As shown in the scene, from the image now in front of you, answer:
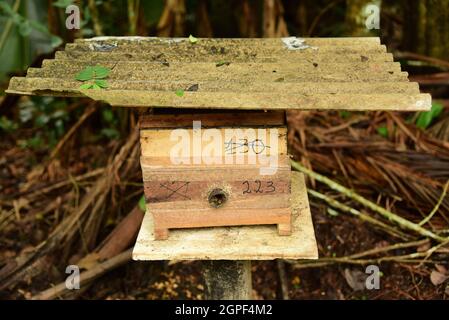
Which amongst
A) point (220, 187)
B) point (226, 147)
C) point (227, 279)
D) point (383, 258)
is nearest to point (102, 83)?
point (226, 147)

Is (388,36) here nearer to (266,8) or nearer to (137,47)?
(266,8)

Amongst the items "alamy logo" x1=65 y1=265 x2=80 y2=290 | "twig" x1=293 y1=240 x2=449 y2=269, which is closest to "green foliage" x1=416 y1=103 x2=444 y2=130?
"twig" x1=293 y1=240 x2=449 y2=269

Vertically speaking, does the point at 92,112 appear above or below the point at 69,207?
above

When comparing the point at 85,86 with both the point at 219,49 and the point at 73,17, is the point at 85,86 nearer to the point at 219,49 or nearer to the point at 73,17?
the point at 219,49

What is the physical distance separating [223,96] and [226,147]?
360mm

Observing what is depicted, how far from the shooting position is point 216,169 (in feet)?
8.13

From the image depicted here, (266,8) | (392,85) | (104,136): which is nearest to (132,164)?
(104,136)

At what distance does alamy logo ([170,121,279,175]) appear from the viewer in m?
2.41

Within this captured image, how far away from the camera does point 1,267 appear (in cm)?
398

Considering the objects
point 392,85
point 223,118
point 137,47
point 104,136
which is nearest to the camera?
point 392,85

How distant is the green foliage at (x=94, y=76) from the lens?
2.20 m

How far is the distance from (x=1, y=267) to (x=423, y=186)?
290 centimetres

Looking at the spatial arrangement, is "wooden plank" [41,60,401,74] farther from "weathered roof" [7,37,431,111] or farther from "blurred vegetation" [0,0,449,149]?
"blurred vegetation" [0,0,449,149]

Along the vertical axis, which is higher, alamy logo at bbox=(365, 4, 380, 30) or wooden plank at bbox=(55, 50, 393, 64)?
wooden plank at bbox=(55, 50, 393, 64)
